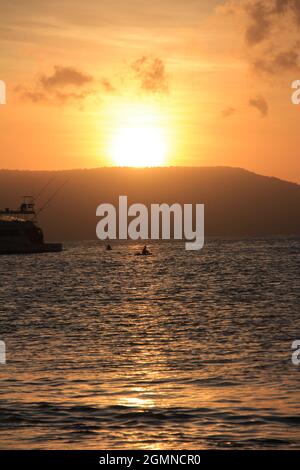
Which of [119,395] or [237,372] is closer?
[119,395]

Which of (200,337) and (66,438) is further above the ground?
(200,337)

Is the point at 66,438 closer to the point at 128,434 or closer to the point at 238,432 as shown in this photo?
the point at 128,434

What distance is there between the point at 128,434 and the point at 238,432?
2747mm

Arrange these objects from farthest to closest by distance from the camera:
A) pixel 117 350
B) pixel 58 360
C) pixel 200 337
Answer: pixel 200 337 → pixel 117 350 → pixel 58 360

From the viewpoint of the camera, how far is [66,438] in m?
20.9

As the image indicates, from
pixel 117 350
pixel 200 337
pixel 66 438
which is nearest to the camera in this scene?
pixel 66 438

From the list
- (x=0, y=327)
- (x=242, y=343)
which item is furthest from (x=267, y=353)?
(x=0, y=327)

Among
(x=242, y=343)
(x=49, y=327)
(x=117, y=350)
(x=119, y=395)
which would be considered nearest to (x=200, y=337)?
(x=242, y=343)

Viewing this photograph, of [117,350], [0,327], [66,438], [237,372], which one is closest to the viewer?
[66,438]

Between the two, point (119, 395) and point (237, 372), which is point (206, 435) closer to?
point (119, 395)

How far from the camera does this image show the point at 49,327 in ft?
160
